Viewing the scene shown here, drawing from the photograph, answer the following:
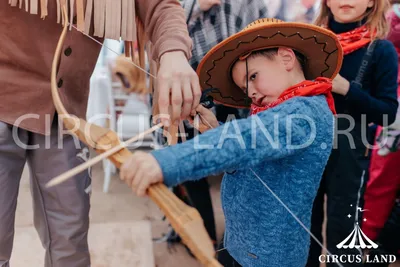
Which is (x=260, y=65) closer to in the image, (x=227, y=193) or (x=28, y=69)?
(x=227, y=193)

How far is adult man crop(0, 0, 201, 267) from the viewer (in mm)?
917

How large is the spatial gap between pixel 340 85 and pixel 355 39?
0.62 feet

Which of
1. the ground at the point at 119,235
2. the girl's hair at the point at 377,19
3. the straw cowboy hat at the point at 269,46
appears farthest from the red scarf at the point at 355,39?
the ground at the point at 119,235

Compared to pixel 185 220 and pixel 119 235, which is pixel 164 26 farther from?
pixel 119 235

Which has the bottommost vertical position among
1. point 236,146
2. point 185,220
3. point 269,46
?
point 185,220

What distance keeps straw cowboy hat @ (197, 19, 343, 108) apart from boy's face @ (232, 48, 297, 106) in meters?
0.03

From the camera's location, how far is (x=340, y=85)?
1.31m

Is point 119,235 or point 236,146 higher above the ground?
point 236,146

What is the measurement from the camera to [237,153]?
0.69 m

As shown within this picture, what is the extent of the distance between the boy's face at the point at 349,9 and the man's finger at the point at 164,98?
2.89ft

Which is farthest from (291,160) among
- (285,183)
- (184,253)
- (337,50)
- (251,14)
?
(184,253)

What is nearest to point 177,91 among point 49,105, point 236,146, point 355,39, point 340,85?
point 236,146

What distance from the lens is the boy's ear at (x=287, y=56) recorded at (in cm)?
96

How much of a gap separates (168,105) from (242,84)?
30 centimetres
